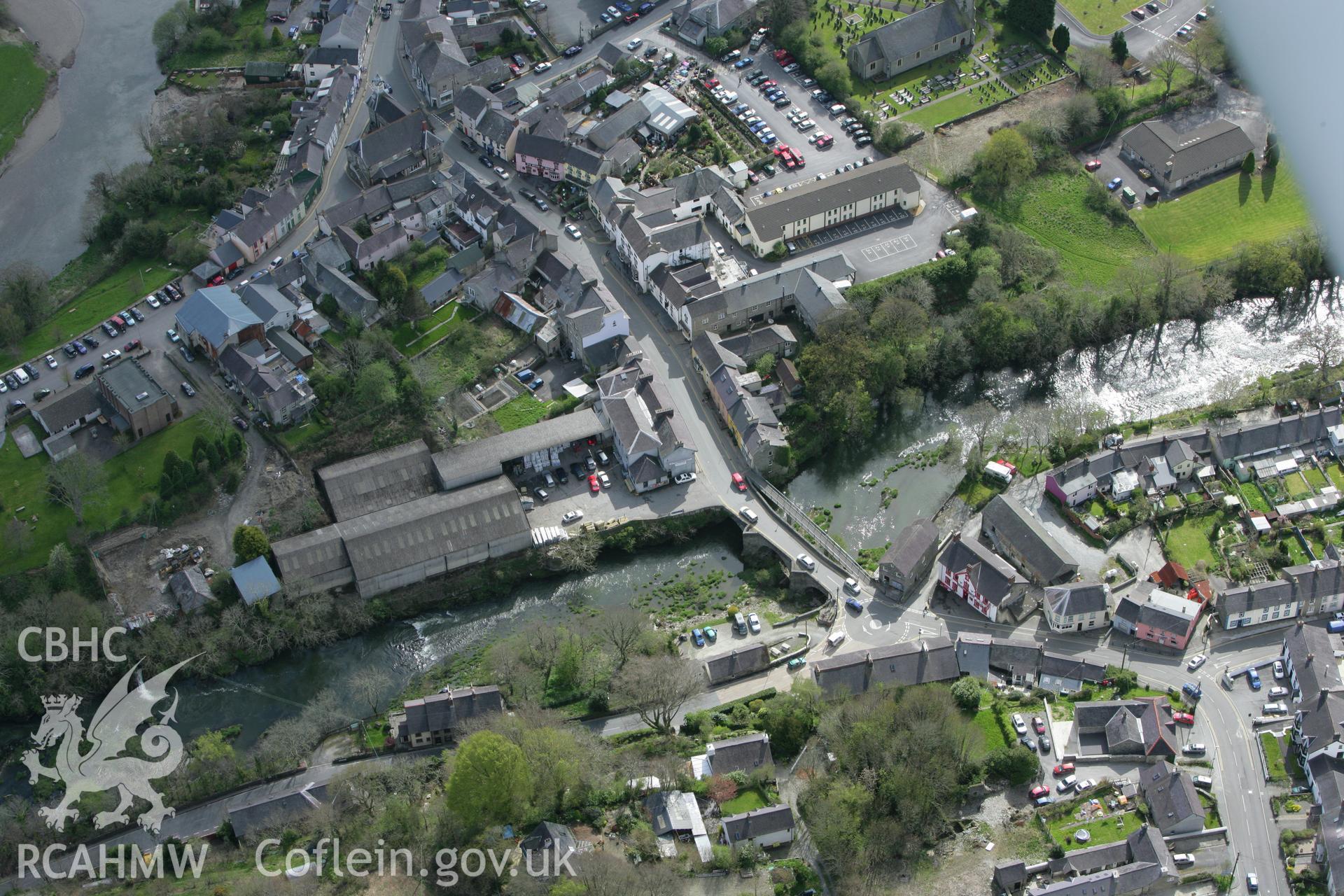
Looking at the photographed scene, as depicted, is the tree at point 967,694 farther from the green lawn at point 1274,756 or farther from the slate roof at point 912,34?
the slate roof at point 912,34

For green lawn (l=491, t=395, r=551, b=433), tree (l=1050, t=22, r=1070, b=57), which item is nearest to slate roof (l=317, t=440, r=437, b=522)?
green lawn (l=491, t=395, r=551, b=433)

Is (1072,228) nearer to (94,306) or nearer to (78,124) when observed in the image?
(94,306)

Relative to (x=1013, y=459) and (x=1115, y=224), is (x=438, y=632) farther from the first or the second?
(x=1115, y=224)

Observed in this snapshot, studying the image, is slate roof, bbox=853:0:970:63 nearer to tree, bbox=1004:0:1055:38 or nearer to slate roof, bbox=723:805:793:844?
tree, bbox=1004:0:1055:38

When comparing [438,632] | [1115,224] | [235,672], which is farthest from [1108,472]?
[235,672]

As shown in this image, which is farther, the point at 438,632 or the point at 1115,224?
the point at 1115,224

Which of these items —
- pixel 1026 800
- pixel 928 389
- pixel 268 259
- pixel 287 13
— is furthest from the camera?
pixel 287 13
